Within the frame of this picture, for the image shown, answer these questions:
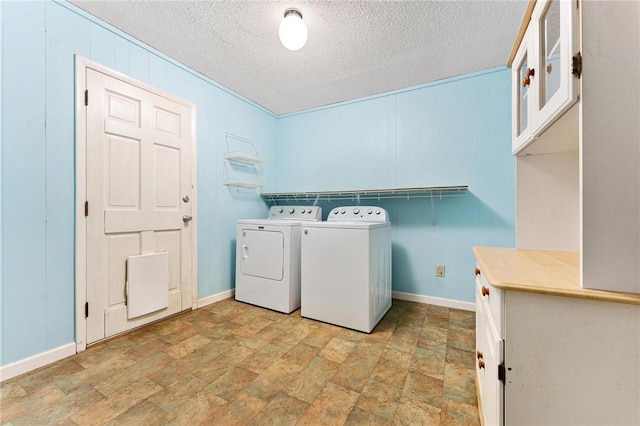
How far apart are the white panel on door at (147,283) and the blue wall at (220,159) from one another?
1.13 feet

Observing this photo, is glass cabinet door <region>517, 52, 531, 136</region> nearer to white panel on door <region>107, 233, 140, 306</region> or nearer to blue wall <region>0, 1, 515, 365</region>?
blue wall <region>0, 1, 515, 365</region>

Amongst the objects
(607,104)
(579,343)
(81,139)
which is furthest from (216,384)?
(607,104)

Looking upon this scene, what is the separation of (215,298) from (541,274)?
2658mm

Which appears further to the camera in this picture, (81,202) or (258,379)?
(81,202)

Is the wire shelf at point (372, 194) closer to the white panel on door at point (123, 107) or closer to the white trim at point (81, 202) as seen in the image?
the white panel on door at point (123, 107)

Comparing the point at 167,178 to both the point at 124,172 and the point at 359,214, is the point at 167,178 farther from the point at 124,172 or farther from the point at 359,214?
the point at 359,214

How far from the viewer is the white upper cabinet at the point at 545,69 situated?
2.48 ft

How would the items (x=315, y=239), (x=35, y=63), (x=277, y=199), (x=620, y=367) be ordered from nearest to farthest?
(x=620, y=367)
(x=35, y=63)
(x=315, y=239)
(x=277, y=199)

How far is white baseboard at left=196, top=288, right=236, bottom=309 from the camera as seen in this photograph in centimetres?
252

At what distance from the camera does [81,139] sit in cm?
173

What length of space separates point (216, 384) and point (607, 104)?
6.47 ft

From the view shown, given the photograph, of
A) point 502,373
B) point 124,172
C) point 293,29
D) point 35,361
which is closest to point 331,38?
point 293,29

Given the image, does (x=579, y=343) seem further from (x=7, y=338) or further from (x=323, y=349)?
(x=7, y=338)

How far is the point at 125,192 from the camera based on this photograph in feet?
6.51
